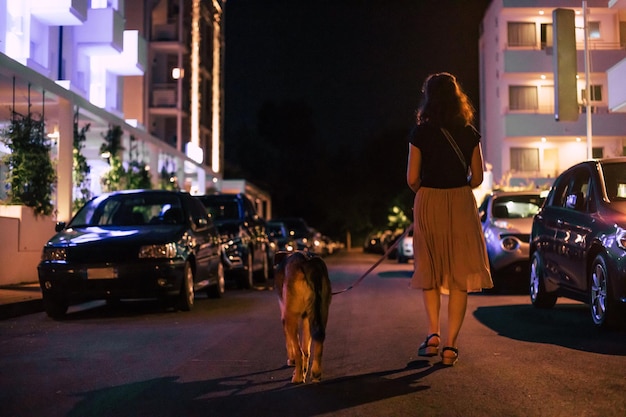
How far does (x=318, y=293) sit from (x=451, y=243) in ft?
4.52

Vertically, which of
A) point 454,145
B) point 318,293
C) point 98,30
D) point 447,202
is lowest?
point 318,293

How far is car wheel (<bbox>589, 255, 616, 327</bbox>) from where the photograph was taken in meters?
8.16

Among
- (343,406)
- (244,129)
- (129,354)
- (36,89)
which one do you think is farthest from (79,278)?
(244,129)

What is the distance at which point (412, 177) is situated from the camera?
652cm

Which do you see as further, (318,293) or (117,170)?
(117,170)

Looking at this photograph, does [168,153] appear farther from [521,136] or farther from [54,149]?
[521,136]

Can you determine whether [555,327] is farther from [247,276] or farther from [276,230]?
[276,230]

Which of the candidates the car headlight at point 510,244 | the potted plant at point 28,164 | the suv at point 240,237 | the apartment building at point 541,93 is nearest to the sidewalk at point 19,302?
the potted plant at point 28,164

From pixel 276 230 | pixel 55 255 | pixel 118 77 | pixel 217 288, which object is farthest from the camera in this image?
pixel 118 77

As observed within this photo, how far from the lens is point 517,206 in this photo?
15.3 metres

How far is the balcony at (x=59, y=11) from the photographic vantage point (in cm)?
2200

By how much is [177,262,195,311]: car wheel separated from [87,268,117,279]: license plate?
978 mm

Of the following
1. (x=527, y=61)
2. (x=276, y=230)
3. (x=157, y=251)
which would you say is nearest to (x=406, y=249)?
(x=276, y=230)

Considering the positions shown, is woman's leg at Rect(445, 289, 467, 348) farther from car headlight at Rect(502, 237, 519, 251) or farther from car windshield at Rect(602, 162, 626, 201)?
car headlight at Rect(502, 237, 519, 251)
